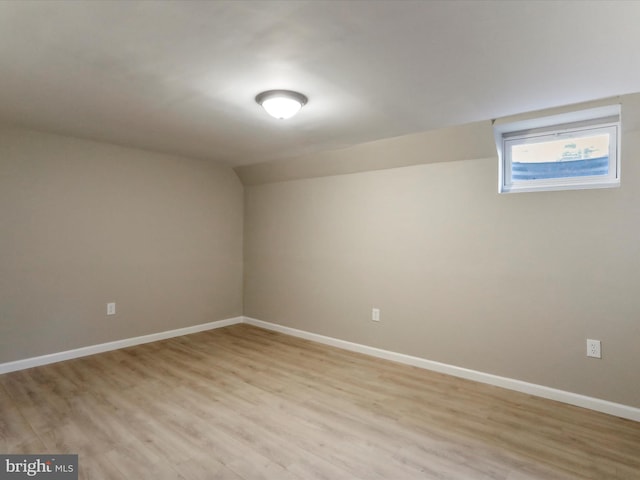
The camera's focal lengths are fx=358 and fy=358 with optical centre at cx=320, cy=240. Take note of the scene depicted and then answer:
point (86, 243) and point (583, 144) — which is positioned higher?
point (583, 144)

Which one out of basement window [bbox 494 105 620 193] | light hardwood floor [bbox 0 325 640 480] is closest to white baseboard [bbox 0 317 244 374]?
light hardwood floor [bbox 0 325 640 480]

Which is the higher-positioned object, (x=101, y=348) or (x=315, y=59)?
(x=315, y=59)

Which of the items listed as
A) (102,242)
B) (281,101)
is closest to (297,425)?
(281,101)

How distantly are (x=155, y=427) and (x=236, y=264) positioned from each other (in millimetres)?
2872

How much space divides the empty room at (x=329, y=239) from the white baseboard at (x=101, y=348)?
2cm

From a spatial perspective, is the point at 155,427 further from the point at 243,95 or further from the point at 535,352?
the point at 535,352

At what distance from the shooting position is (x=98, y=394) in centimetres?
269

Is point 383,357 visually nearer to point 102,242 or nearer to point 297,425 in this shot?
point 297,425

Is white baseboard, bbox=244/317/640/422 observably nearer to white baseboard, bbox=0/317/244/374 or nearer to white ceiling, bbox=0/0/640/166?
white baseboard, bbox=0/317/244/374

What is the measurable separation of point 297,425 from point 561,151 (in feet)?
9.29

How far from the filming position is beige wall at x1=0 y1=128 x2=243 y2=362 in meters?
3.20

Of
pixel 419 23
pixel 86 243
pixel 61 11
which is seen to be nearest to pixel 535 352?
pixel 419 23

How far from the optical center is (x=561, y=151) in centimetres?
282

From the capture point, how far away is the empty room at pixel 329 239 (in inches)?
67.1
